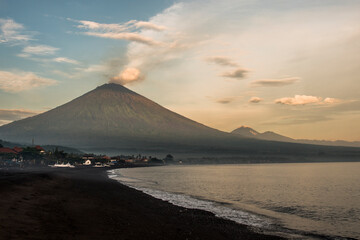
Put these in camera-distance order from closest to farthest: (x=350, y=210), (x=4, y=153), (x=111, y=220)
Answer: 1. (x=111, y=220)
2. (x=350, y=210)
3. (x=4, y=153)

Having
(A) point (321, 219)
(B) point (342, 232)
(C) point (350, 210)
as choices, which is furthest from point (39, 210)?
(C) point (350, 210)

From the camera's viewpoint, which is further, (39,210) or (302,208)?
(302,208)

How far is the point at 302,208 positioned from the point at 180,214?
54.9 feet

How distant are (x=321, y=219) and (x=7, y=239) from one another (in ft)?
84.5

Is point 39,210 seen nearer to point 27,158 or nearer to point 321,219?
point 321,219

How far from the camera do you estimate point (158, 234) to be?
1764 centimetres

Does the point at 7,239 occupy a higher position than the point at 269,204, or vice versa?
the point at 7,239

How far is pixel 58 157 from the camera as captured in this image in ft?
568

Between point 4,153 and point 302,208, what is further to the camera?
point 4,153

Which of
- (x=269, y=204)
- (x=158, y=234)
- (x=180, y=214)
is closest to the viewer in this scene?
(x=158, y=234)

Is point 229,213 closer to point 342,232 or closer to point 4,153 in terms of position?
point 342,232

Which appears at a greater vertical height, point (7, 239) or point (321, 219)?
point (7, 239)

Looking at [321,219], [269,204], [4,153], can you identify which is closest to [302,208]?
[269,204]

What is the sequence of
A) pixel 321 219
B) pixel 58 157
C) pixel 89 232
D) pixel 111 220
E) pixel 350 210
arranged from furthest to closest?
pixel 58 157 < pixel 350 210 < pixel 321 219 < pixel 111 220 < pixel 89 232
